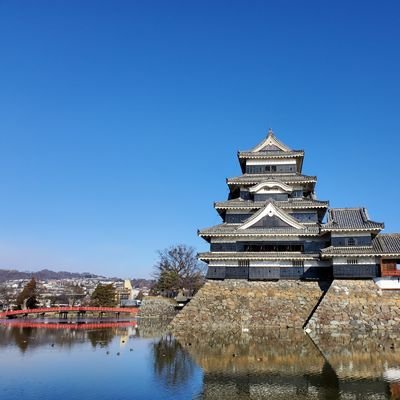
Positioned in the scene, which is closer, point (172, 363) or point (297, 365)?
point (297, 365)

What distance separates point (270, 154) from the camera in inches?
1334

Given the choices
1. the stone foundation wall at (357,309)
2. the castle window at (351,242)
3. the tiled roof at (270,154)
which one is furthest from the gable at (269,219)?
the tiled roof at (270,154)

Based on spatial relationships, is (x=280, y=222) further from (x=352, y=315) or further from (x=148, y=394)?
(x=148, y=394)

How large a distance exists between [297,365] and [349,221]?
540 inches

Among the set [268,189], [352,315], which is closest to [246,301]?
[352,315]

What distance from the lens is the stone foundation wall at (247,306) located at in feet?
84.9

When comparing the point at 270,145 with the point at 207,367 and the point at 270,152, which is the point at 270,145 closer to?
the point at 270,152

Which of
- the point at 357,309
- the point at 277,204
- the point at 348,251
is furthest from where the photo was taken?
the point at 277,204

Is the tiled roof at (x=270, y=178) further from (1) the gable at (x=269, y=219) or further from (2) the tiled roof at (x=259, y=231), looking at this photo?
(2) the tiled roof at (x=259, y=231)

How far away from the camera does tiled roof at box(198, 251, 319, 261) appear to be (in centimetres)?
2770

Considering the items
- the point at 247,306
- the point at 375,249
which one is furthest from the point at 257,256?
the point at 375,249

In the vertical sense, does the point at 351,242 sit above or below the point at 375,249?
above

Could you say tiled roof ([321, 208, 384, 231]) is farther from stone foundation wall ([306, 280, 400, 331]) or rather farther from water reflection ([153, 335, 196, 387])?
water reflection ([153, 335, 196, 387])

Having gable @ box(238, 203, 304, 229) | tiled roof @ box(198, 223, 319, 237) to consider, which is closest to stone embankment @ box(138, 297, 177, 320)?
tiled roof @ box(198, 223, 319, 237)
